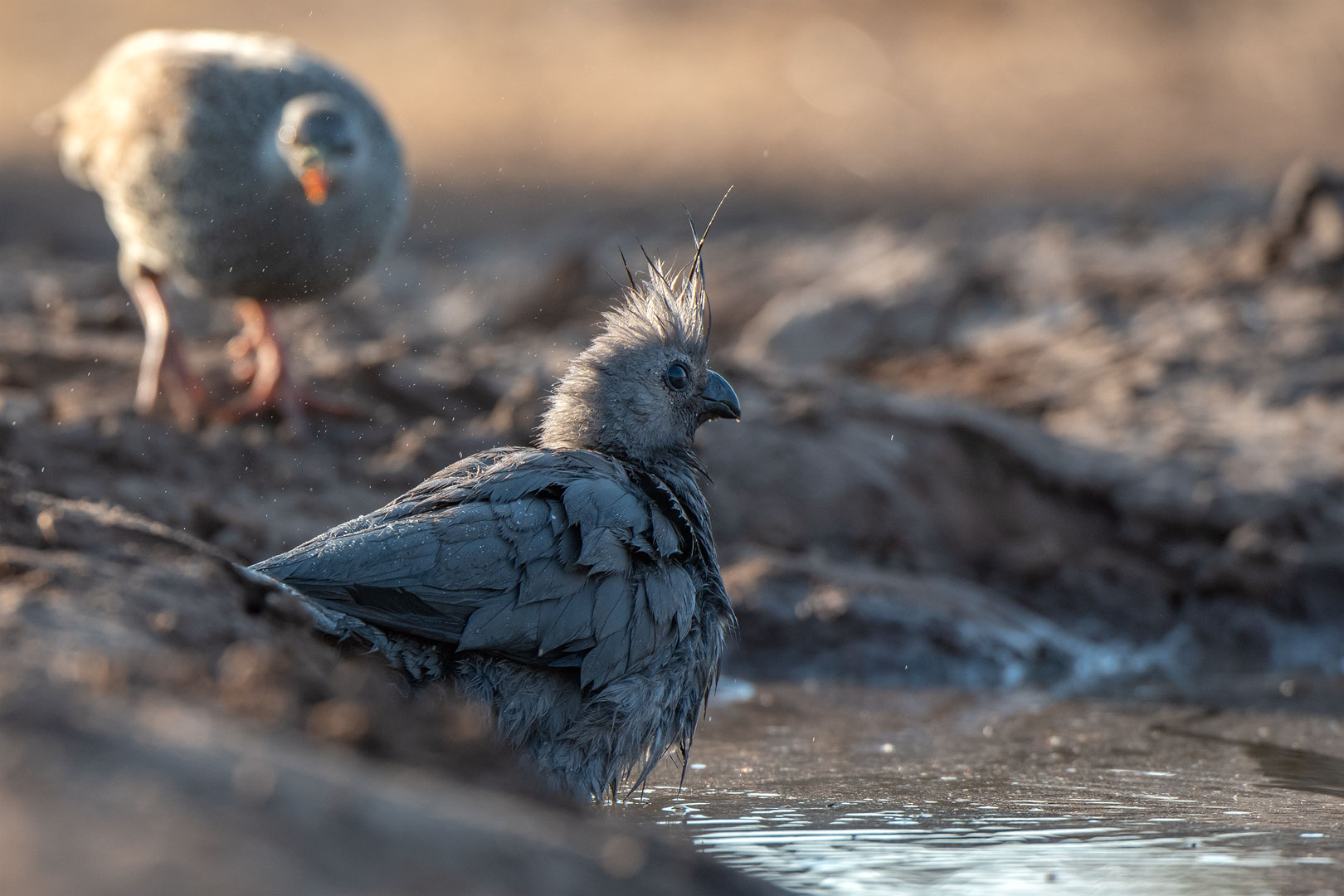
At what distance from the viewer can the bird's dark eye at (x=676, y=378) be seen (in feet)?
17.5

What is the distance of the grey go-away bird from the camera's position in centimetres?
417

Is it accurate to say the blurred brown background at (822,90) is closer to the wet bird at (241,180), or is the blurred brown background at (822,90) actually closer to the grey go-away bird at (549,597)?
the wet bird at (241,180)

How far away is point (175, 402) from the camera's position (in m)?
7.83

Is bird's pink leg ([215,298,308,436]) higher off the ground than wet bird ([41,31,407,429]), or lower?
lower

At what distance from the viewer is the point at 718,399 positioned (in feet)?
→ 17.8

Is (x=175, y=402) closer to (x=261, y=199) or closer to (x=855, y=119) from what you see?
(x=261, y=199)

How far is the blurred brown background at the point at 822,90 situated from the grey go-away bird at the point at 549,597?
1131 centimetres

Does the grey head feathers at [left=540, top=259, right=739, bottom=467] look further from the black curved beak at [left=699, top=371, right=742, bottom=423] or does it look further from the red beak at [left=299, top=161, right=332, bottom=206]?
the red beak at [left=299, top=161, right=332, bottom=206]

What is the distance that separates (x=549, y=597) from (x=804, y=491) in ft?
12.6

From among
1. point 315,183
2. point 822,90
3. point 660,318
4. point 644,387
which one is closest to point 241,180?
point 315,183

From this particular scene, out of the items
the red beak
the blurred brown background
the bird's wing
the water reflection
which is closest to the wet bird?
the red beak

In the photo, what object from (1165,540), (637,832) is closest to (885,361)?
(1165,540)

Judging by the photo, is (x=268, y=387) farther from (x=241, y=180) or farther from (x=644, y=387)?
(x=644, y=387)

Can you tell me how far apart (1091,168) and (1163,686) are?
10.3 m
